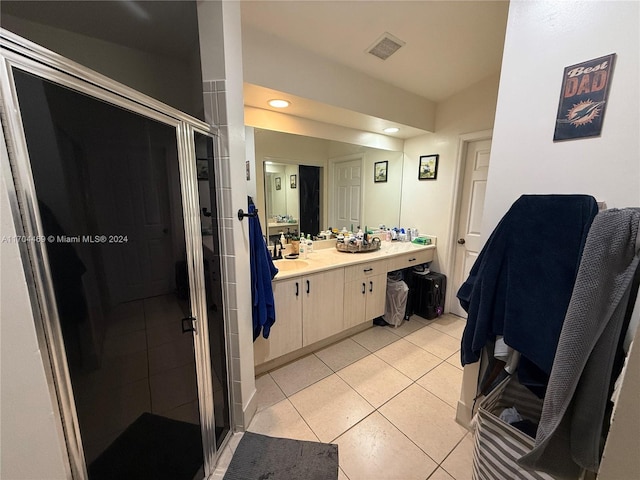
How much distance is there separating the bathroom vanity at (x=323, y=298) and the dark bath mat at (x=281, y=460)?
56 centimetres

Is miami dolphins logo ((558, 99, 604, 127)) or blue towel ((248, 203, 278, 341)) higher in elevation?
miami dolphins logo ((558, 99, 604, 127))

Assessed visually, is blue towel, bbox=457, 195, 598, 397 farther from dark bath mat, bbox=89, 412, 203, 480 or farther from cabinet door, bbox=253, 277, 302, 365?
dark bath mat, bbox=89, 412, 203, 480

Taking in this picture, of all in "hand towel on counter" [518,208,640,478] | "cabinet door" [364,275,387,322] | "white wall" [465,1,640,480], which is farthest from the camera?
"cabinet door" [364,275,387,322]

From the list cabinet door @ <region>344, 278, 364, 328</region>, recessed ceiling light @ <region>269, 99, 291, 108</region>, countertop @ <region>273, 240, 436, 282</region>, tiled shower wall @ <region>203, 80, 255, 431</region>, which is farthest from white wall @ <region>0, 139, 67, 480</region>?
cabinet door @ <region>344, 278, 364, 328</region>

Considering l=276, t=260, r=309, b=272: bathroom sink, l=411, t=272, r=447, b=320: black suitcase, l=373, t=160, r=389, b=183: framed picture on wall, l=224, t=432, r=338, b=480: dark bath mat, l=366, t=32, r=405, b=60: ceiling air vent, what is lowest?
l=224, t=432, r=338, b=480: dark bath mat

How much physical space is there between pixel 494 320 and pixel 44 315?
1.74 meters

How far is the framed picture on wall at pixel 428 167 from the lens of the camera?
299 cm

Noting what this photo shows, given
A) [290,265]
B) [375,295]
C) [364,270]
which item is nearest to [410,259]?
[375,295]

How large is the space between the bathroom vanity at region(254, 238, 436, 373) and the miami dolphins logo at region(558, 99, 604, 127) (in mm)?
1637

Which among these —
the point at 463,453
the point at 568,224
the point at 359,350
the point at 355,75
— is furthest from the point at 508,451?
the point at 355,75

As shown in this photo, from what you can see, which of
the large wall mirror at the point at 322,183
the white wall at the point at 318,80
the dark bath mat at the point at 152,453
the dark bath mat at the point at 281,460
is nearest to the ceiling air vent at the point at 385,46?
the white wall at the point at 318,80

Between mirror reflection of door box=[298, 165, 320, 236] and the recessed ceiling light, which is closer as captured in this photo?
the recessed ceiling light

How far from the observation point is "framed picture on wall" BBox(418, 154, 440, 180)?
2.99m

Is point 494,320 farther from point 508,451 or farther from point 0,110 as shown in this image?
point 0,110
